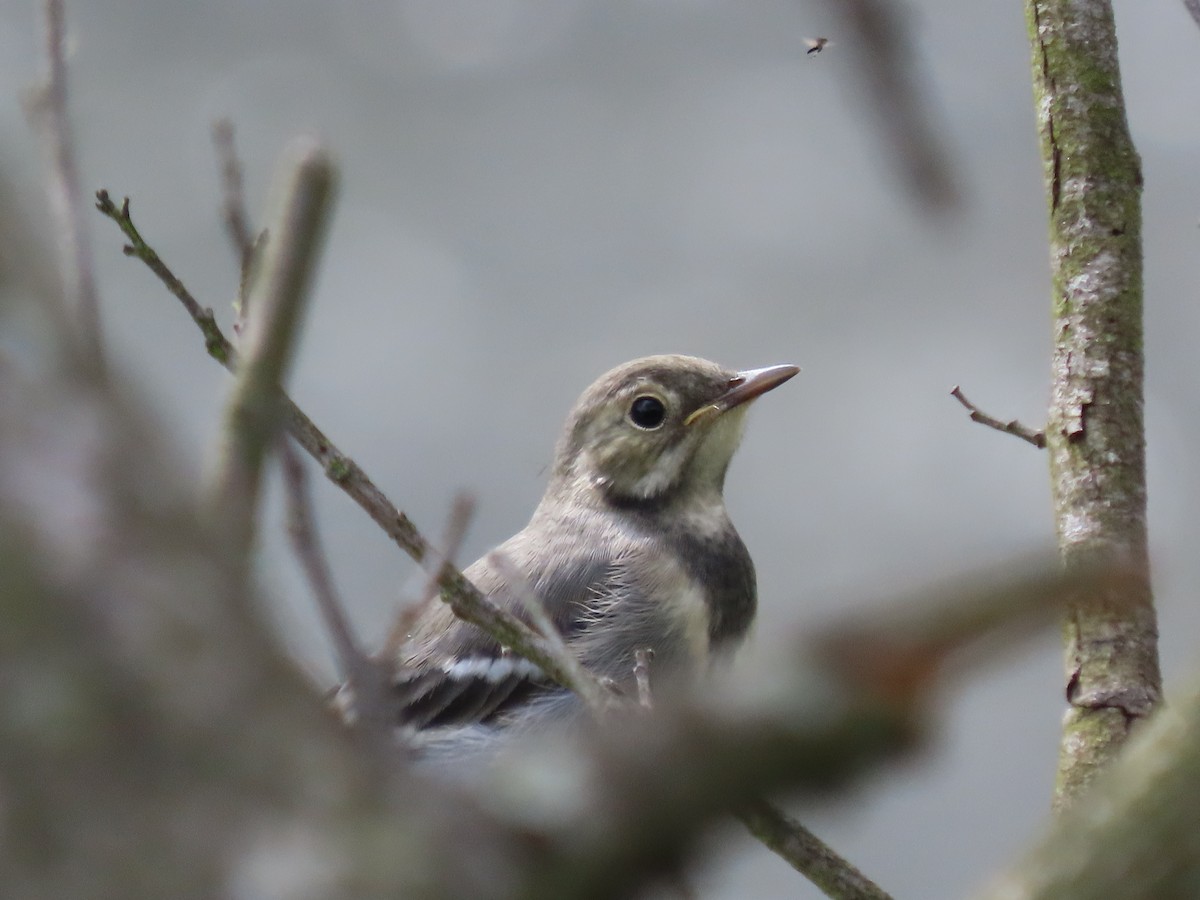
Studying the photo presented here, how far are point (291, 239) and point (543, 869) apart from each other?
0.51 m

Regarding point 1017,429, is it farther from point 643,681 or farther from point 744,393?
point 643,681

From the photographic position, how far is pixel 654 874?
0.83 meters

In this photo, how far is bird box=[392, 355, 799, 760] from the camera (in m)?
3.76

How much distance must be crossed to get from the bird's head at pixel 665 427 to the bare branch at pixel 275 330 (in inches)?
129

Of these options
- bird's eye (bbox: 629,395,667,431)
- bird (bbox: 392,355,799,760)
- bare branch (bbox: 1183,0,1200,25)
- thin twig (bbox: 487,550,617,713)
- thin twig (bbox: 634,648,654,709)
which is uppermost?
bare branch (bbox: 1183,0,1200,25)

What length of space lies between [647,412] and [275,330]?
11.3 ft

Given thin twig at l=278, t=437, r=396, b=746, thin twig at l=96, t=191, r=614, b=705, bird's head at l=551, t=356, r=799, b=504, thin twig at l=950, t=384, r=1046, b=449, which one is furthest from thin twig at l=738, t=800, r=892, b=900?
bird's head at l=551, t=356, r=799, b=504

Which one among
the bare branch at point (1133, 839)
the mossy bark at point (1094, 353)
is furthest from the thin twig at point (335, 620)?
the mossy bark at point (1094, 353)

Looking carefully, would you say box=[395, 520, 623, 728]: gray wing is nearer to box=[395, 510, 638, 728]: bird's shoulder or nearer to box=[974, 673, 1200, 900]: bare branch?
box=[395, 510, 638, 728]: bird's shoulder

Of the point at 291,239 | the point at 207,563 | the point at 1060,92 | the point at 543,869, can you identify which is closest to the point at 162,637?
the point at 207,563

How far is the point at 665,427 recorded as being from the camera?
4.44m

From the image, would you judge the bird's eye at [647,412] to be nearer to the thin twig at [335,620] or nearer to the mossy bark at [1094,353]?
the mossy bark at [1094,353]

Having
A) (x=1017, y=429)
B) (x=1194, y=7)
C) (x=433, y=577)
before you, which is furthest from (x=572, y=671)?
(x=1194, y=7)

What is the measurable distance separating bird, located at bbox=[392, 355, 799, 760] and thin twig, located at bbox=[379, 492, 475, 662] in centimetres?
195
